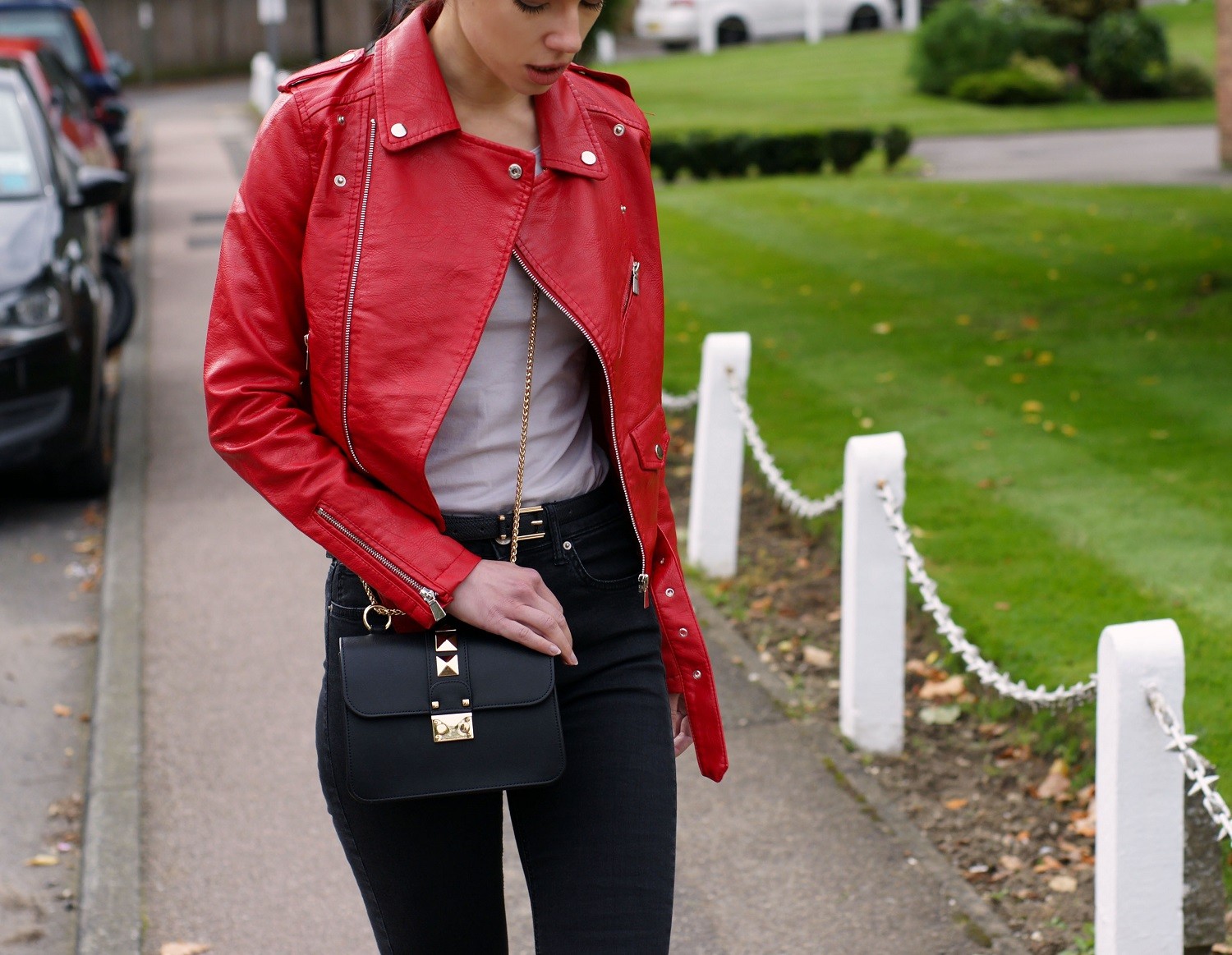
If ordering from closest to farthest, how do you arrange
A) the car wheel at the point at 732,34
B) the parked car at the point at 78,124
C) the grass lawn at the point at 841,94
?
the parked car at the point at 78,124, the grass lawn at the point at 841,94, the car wheel at the point at 732,34

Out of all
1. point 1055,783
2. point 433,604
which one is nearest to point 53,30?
point 1055,783

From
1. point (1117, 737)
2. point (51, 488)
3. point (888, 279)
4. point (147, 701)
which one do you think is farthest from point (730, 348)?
point (888, 279)

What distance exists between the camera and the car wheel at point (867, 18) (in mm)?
42031

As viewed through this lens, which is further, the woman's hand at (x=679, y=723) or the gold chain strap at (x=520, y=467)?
the woman's hand at (x=679, y=723)

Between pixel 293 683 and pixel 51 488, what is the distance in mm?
3033

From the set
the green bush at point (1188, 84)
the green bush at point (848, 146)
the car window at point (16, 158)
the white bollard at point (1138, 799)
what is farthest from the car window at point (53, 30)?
the green bush at point (1188, 84)

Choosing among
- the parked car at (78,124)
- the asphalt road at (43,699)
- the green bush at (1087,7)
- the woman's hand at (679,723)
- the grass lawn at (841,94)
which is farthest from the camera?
the green bush at (1087,7)

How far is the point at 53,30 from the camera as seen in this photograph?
18.3 m

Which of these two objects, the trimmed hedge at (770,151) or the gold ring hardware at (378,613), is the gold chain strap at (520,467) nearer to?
the gold ring hardware at (378,613)

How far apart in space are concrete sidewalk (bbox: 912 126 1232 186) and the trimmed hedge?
883mm

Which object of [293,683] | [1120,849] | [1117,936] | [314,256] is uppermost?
[314,256]

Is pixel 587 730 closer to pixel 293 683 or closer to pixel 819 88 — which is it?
pixel 293 683

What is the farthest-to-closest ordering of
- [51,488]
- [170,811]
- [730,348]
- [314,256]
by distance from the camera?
[51,488]
[730,348]
[170,811]
[314,256]

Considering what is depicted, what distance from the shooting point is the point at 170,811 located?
464 cm
